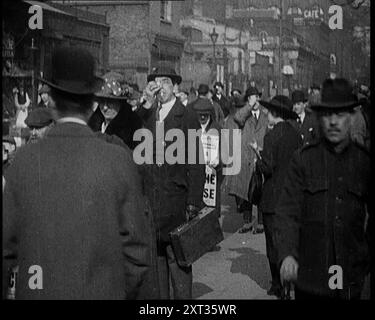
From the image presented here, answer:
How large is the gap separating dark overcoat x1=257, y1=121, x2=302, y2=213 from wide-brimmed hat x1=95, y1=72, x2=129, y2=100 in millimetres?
1350

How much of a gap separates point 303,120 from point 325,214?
2.26 meters

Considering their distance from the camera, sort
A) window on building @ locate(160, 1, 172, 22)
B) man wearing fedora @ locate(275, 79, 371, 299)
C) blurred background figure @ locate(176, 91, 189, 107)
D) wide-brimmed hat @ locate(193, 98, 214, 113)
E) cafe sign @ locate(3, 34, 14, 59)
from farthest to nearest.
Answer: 1. wide-brimmed hat @ locate(193, 98, 214, 113)
2. blurred background figure @ locate(176, 91, 189, 107)
3. window on building @ locate(160, 1, 172, 22)
4. cafe sign @ locate(3, 34, 14, 59)
5. man wearing fedora @ locate(275, 79, 371, 299)

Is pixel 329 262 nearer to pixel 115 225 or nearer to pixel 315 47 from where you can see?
pixel 115 225

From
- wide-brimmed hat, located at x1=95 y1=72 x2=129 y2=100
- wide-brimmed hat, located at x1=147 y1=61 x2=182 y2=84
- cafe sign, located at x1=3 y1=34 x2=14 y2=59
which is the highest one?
cafe sign, located at x1=3 y1=34 x2=14 y2=59

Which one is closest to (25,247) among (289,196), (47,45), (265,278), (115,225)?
(115,225)

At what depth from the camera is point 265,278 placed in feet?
21.4

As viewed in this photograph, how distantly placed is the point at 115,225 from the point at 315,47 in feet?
9.43

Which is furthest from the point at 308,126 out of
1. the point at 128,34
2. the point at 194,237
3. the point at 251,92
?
the point at 128,34

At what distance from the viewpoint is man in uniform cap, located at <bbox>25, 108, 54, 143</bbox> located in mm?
4844

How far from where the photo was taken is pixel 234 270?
22.1ft

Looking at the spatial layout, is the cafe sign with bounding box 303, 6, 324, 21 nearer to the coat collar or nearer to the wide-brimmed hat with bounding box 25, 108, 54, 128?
the wide-brimmed hat with bounding box 25, 108, 54, 128

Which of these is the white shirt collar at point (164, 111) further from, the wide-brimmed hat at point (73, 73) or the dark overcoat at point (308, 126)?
the wide-brimmed hat at point (73, 73)

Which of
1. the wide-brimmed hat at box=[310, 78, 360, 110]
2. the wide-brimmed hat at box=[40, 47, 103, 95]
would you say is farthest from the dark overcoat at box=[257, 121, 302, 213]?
the wide-brimmed hat at box=[40, 47, 103, 95]

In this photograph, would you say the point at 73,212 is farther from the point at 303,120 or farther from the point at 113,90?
Answer: the point at 303,120
